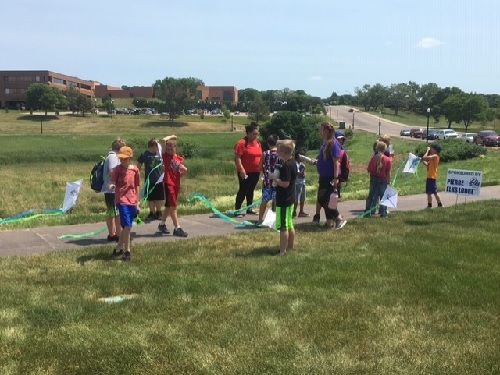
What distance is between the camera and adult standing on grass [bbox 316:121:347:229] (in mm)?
8773

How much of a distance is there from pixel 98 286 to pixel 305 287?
6.93 ft

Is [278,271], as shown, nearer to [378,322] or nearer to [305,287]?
[305,287]

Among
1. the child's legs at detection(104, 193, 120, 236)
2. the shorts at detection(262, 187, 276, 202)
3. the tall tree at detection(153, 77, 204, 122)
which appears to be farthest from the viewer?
the tall tree at detection(153, 77, 204, 122)

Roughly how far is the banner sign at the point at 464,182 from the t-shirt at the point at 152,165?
593cm

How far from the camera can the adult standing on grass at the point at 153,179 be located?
9.66 m

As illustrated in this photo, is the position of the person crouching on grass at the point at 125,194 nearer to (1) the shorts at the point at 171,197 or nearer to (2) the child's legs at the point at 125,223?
(2) the child's legs at the point at 125,223

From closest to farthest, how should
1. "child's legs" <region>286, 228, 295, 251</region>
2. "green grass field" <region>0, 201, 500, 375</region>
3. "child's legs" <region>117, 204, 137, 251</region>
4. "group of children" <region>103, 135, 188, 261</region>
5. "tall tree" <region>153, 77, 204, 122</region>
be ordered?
"green grass field" <region>0, 201, 500, 375</region>
"child's legs" <region>117, 204, 137, 251</region>
"group of children" <region>103, 135, 188, 261</region>
"child's legs" <region>286, 228, 295, 251</region>
"tall tree" <region>153, 77, 204, 122</region>

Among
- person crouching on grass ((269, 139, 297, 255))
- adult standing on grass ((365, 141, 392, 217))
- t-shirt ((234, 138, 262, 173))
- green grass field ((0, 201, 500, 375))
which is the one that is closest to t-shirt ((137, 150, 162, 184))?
t-shirt ((234, 138, 262, 173))

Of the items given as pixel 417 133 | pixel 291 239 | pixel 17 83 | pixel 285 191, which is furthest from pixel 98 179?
pixel 17 83

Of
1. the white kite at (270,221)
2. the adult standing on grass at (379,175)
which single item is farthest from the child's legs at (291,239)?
the adult standing on grass at (379,175)

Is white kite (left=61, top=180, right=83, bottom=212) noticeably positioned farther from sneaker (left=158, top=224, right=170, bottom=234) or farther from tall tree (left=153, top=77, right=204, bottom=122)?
tall tree (left=153, top=77, right=204, bottom=122)

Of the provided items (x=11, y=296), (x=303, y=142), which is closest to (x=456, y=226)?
(x=11, y=296)

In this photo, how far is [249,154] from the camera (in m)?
10.3

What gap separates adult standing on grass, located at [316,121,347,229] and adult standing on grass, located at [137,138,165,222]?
2.75 m
